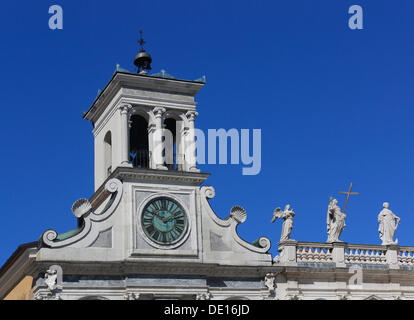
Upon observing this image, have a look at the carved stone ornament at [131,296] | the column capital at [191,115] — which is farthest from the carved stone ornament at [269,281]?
the column capital at [191,115]

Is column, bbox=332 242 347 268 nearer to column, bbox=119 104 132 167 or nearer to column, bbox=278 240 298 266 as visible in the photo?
column, bbox=278 240 298 266

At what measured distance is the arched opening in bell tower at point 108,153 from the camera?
40344 mm

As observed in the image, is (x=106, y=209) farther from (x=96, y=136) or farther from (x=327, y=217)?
(x=327, y=217)

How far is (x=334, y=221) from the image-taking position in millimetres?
40531

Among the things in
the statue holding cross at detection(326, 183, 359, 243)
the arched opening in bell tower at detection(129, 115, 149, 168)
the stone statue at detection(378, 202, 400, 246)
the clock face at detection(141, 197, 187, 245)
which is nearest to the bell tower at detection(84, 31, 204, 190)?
the arched opening in bell tower at detection(129, 115, 149, 168)

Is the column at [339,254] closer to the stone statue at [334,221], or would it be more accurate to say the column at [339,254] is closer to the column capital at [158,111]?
the stone statue at [334,221]

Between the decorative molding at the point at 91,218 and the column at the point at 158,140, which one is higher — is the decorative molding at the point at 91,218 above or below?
below

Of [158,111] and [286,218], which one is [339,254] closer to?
[286,218]

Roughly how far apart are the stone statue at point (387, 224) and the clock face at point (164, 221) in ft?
29.7

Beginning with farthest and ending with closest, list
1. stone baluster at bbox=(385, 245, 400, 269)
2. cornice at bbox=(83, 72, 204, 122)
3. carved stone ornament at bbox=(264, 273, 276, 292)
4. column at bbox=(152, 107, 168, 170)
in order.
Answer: stone baluster at bbox=(385, 245, 400, 269), column at bbox=(152, 107, 168, 170), cornice at bbox=(83, 72, 204, 122), carved stone ornament at bbox=(264, 273, 276, 292)

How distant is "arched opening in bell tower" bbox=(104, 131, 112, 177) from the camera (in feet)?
132

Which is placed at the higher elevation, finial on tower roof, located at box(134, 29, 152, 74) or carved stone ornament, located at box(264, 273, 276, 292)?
finial on tower roof, located at box(134, 29, 152, 74)

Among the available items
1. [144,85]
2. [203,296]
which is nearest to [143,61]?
[144,85]

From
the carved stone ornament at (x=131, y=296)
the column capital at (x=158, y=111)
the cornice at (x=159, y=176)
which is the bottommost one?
the carved stone ornament at (x=131, y=296)
